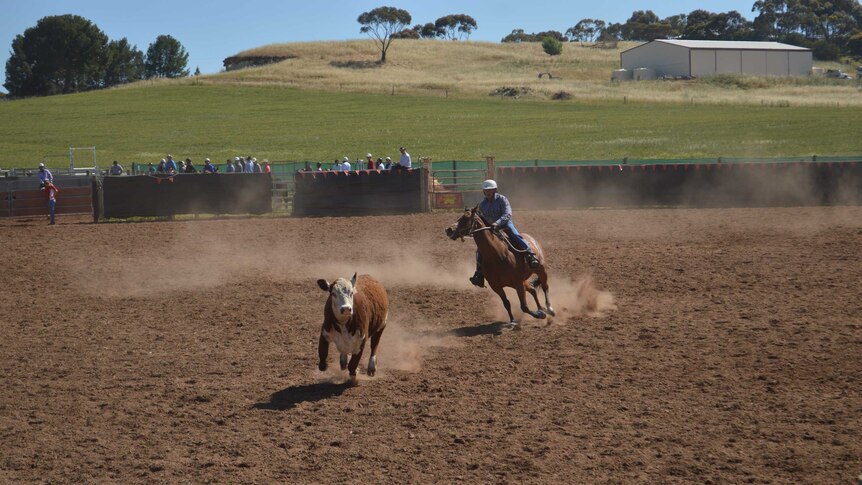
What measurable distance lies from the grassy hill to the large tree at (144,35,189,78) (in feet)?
131

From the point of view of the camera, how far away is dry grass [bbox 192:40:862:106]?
266 ft

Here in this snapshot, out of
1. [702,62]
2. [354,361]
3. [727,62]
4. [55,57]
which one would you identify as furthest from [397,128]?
[55,57]

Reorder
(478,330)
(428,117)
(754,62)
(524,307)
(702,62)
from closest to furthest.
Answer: (478,330) → (524,307) → (428,117) → (702,62) → (754,62)

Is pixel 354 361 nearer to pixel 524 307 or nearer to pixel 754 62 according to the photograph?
pixel 524 307

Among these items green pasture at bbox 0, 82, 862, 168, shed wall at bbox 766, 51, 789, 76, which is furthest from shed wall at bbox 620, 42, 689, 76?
green pasture at bbox 0, 82, 862, 168

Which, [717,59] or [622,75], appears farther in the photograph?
[622,75]

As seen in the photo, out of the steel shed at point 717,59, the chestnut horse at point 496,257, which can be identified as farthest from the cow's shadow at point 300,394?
the steel shed at point 717,59

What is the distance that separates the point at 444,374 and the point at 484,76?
96.1m

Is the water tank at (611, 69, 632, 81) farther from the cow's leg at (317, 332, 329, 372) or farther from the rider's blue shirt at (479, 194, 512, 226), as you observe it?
the cow's leg at (317, 332, 329, 372)

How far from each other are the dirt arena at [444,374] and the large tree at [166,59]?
5104 inches

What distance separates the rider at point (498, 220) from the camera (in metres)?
13.2

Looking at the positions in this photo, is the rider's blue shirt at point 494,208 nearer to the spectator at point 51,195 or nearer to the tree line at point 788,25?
the spectator at point 51,195

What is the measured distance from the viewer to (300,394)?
9.56 metres

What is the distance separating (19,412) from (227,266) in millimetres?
10025
